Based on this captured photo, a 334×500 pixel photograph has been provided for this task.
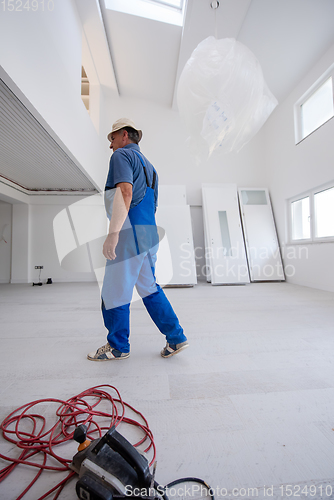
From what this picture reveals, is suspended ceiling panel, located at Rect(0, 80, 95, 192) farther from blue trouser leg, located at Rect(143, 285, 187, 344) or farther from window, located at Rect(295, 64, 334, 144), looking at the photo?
window, located at Rect(295, 64, 334, 144)

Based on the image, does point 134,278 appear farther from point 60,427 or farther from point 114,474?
point 114,474

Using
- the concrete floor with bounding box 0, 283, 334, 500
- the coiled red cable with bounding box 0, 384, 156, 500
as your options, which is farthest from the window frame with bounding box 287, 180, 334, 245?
the coiled red cable with bounding box 0, 384, 156, 500

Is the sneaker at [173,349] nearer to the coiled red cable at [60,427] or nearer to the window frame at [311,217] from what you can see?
the coiled red cable at [60,427]

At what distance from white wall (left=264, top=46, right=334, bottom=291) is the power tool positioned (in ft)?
12.2

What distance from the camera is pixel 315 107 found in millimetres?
3850

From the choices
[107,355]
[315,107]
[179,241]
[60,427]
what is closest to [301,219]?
[315,107]

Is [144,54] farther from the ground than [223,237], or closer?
farther from the ground

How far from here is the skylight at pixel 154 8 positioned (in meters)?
3.36

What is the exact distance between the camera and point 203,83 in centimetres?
236

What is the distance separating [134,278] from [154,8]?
4101 millimetres

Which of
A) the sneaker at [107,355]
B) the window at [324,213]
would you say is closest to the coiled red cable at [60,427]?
the sneaker at [107,355]

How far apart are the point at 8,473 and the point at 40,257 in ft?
16.6

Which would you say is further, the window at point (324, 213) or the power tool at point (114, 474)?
the window at point (324, 213)

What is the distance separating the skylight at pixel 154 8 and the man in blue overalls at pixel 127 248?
3160 millimetres
